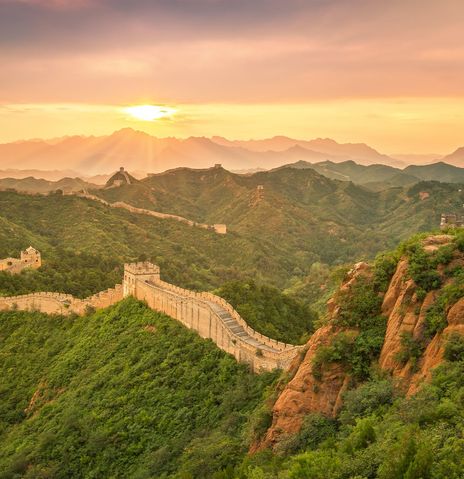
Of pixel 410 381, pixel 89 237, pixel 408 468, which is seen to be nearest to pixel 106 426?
pixel 410 381

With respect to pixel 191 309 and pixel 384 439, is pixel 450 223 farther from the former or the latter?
pixel 384 439

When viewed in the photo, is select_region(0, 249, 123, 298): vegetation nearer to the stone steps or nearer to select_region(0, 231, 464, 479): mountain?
select_region(0, 231, 464, 479): mountain

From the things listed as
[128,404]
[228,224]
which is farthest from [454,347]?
[228,224]

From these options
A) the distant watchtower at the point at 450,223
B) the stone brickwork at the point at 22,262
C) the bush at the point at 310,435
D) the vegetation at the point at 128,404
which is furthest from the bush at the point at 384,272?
the stone brickwork at the point at 22,262

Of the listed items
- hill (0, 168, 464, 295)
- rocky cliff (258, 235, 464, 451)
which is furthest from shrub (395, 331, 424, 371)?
hill (0, 168, 464, 295)

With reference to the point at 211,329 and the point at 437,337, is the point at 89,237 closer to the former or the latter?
the point at 211,329

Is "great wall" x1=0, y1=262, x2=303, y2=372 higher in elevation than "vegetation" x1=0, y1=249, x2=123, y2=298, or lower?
higher

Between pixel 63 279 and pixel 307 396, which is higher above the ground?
pixel 307 396
